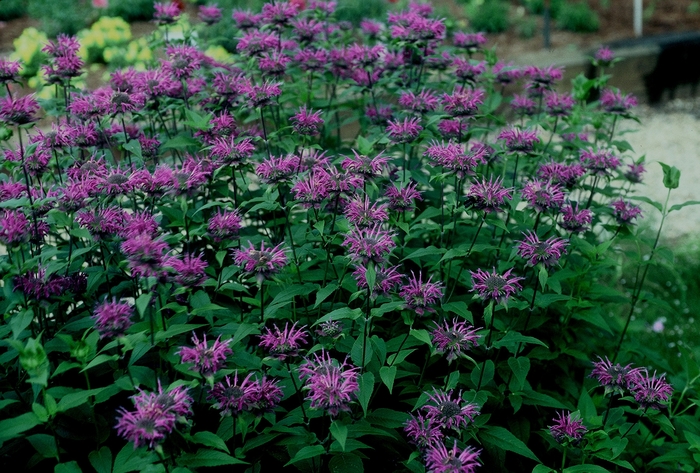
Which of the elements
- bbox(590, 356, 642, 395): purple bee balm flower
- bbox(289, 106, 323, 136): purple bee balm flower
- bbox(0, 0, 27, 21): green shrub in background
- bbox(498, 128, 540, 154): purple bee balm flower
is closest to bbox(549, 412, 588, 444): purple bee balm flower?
bbox(590, 356, 642, 395): purple bee balm flower

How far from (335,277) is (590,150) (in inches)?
36.2

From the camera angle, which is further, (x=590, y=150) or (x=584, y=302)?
(x=590, y=150)

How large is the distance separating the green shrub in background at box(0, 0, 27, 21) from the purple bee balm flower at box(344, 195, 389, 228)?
266 inches

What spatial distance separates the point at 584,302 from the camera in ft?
7.18

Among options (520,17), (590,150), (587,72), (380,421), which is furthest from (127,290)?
(520,17)

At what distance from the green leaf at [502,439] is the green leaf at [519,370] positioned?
138mm

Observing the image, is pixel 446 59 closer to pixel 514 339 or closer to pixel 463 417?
pixel 514 339

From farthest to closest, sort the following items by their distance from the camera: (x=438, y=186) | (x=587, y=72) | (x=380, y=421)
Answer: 1. (x=587, y=72)
2. (x=438, y=186)
3. (x=380, y=421)

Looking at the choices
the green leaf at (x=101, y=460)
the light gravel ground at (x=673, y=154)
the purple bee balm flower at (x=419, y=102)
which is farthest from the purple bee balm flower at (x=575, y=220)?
the light gravel ground at (x=673, y=154)

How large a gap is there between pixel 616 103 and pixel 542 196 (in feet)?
2.90

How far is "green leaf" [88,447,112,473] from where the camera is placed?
5.45ft

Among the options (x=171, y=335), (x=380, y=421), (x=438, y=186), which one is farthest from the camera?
(x=438, y=186)

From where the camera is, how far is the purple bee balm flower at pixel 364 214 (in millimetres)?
1771

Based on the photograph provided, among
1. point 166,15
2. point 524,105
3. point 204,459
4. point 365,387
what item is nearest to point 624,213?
point 524,105
